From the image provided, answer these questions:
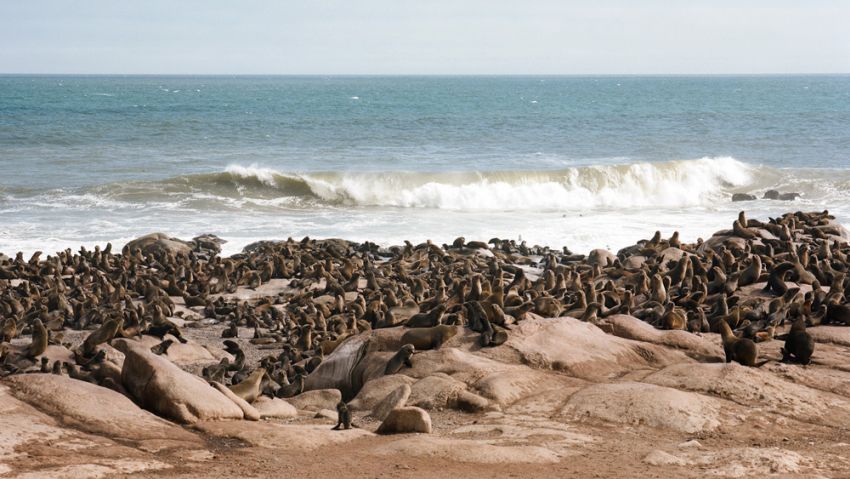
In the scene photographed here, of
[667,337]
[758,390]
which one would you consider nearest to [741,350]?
[758,390]

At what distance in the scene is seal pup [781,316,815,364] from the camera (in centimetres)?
1106

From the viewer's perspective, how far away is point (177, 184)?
36219 millimetres

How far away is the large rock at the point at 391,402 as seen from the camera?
9.87 metres

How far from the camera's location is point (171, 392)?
8719 millimetres

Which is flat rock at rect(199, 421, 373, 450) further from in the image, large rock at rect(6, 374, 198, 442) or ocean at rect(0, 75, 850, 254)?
ocean at rect(0, 75, 850, 254)

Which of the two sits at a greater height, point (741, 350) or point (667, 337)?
point (741, 350)

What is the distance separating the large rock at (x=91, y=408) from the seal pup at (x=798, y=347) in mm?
6760

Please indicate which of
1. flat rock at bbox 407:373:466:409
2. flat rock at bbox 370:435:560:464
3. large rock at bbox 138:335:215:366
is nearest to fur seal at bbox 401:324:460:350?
flat rock at bbox 407:373:466:409

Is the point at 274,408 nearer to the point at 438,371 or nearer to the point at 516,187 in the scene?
the point at 438,371

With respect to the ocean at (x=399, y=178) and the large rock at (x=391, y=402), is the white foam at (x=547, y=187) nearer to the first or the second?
the ocean at (x=399, y=178)

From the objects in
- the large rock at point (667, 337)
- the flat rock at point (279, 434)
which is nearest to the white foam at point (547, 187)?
the large rock at point (667, 337)

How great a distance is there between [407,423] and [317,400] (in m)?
2.42

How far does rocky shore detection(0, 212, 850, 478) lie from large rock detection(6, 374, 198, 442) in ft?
0.07

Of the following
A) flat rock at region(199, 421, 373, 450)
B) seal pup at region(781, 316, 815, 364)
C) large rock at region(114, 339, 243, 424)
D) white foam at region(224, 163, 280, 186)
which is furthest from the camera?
white foam at region(224, 163, 280, 186)
